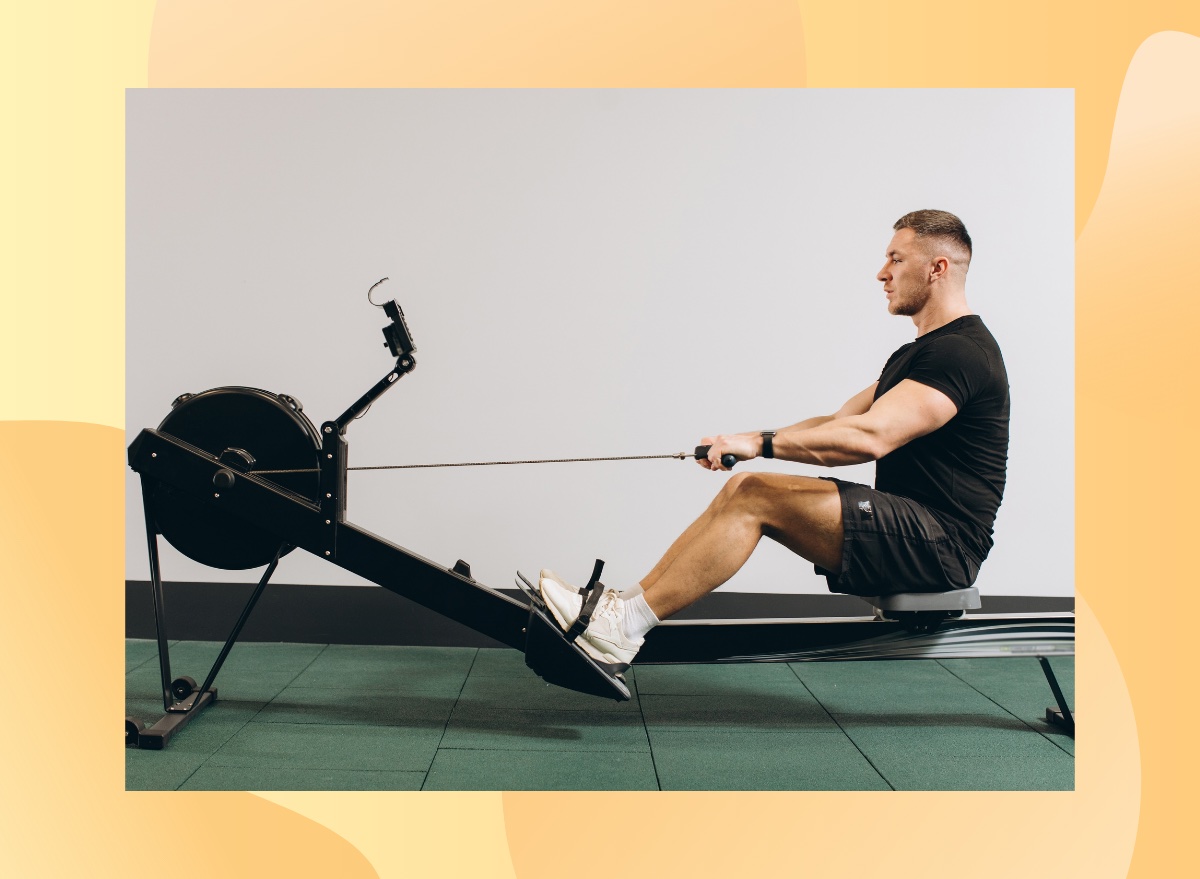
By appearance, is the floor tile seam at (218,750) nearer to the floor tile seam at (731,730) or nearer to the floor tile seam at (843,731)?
the floor tile seam at (731,730)

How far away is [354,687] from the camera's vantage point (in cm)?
318

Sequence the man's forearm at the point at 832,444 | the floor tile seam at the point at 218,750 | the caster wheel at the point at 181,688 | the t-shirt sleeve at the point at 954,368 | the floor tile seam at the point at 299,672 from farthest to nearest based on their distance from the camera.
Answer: the floor tile seam at the point at 299,672
the caster wheel at the point at 181,688
the t-shirt sleeve at the point at 954,368
the man's forearm at the point at 832,444
the floor tile seam at the point at 218,750

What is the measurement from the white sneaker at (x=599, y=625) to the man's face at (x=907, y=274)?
1.22m

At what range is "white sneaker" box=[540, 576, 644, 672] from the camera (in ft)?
8.81

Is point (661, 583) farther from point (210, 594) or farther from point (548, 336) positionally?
point (210, 594)

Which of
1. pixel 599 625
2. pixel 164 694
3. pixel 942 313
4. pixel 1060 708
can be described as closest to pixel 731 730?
pixel 599 625

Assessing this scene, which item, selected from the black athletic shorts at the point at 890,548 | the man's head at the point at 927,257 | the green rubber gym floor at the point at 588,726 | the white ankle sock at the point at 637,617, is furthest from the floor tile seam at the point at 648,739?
the man's head at the point at 927,257

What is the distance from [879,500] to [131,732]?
2066 mm

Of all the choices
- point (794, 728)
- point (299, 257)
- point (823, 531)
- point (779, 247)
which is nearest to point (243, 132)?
point (299, 257)

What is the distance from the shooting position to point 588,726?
2.83 metres

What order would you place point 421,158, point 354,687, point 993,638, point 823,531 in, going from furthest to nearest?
point 421,158, point 354,687, point 993,638, point 823,531

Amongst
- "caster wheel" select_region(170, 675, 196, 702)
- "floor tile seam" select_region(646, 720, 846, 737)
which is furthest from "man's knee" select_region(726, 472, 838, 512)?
"caster wheel" select_region(170, 675, 196, 702)

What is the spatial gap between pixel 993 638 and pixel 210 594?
109 inches

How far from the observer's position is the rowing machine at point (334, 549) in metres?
2.69
